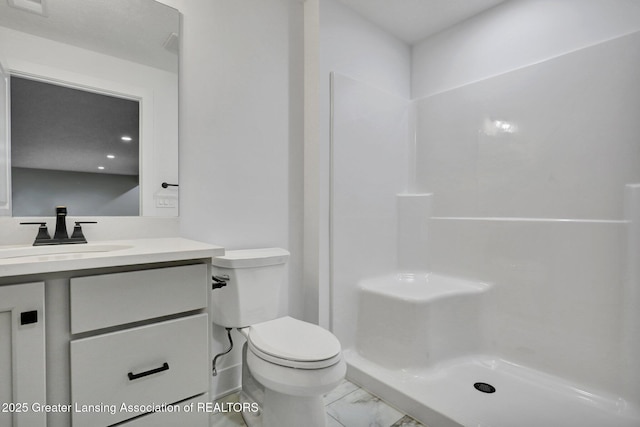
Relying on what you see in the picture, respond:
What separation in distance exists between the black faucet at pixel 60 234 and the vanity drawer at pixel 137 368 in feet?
1.83

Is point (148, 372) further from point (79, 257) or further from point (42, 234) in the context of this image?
point (42, 234)

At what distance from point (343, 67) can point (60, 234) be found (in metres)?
1.79

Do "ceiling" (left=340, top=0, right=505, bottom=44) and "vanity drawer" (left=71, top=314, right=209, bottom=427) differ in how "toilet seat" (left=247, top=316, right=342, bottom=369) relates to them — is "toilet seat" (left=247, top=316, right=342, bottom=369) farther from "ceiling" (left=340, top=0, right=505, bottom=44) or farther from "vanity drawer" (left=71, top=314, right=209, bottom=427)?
"ceiling" (left=340, top=0, right=505, bottom=44)

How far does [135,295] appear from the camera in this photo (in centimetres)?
93

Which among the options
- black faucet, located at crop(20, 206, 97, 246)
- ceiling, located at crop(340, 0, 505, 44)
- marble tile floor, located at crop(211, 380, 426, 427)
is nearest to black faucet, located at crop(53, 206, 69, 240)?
black faucet, located at crop(20, 206, 97, 246)

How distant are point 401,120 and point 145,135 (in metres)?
1.81

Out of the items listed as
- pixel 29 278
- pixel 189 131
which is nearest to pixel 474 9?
pixel 189 131

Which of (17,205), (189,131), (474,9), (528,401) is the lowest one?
(528,401)

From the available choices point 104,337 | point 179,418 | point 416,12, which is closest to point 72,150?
point 104,337

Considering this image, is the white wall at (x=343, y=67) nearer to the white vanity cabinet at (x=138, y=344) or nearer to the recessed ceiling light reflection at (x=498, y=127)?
the recessed ceiling light reflection at (x=498, y=127)

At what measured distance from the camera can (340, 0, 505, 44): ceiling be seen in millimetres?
2043

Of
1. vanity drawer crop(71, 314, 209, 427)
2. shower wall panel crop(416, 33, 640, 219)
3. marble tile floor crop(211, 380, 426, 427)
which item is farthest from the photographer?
shower wall panel crop(416, 33, 640, 219)

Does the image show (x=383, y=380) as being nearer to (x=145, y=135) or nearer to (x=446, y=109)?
(x=145, y=135)

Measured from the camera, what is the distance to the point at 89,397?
860mm
